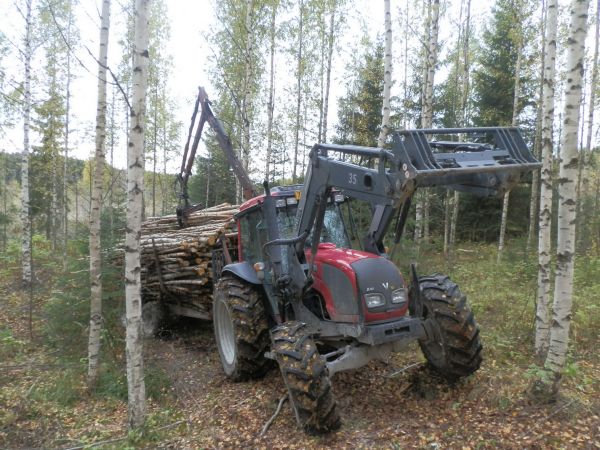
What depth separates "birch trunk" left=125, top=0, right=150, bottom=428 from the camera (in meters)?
4.53

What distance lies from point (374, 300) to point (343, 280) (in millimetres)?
383

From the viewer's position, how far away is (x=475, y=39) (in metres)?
22.8

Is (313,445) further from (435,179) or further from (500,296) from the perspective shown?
(500,296)

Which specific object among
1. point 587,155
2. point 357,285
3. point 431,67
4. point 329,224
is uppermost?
point 431,67

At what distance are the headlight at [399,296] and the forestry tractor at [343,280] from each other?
0.5 inches

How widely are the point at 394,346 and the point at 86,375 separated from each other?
4.55 metres

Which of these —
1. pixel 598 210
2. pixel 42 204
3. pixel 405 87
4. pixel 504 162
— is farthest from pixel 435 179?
pixel 42 204

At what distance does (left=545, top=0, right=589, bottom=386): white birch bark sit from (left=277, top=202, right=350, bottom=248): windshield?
8.14 feet

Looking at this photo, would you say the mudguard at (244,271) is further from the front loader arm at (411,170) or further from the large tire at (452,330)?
the large tire at (452,330)

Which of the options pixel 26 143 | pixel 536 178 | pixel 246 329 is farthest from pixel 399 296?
pixel 26 143

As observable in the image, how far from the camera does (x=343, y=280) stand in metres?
4.66

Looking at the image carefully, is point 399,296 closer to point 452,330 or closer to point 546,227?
point 452,330

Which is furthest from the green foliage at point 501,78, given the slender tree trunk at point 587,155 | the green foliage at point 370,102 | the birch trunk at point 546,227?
the birch trunk at point 546,227

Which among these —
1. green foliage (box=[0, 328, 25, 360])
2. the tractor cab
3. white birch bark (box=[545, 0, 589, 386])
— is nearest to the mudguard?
the tractor cab
